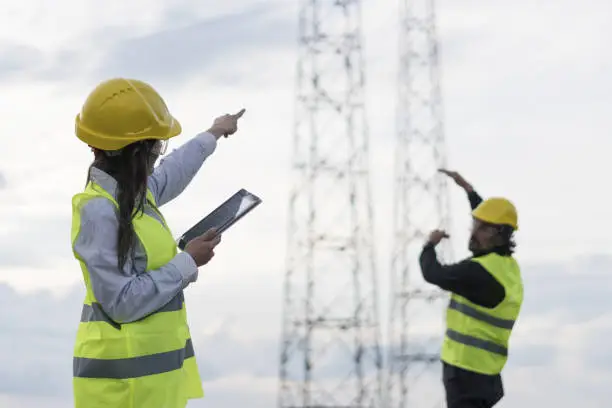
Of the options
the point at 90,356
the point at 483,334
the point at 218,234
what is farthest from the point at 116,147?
the point at 483,334

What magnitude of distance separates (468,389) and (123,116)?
4.04 metres

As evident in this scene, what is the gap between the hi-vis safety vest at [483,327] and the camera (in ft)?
23.3

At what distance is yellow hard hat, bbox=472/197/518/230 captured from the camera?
24.1 feet

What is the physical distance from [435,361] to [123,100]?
85.5ft

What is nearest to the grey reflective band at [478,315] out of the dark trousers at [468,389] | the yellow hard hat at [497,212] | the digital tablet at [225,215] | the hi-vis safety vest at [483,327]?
the hi-vis safety vest at [483,327]

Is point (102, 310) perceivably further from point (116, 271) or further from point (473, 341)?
point (473, 341)

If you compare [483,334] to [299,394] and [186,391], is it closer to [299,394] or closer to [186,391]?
[186,391]

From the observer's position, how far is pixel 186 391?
12.9 ft

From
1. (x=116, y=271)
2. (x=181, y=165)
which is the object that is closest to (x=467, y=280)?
(x=181, y=165)

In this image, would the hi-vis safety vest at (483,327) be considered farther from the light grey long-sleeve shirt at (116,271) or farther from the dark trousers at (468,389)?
the light grey long-sleeve shirt at (116,271)

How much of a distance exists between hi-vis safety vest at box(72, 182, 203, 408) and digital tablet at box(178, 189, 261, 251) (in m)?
0.19

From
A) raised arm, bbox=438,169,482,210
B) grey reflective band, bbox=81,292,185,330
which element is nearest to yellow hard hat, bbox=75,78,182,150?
grey reflective band, bbox=81,292,185,330

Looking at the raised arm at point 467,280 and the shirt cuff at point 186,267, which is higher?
the shirt cuff at point 186,267

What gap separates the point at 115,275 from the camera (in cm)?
359
